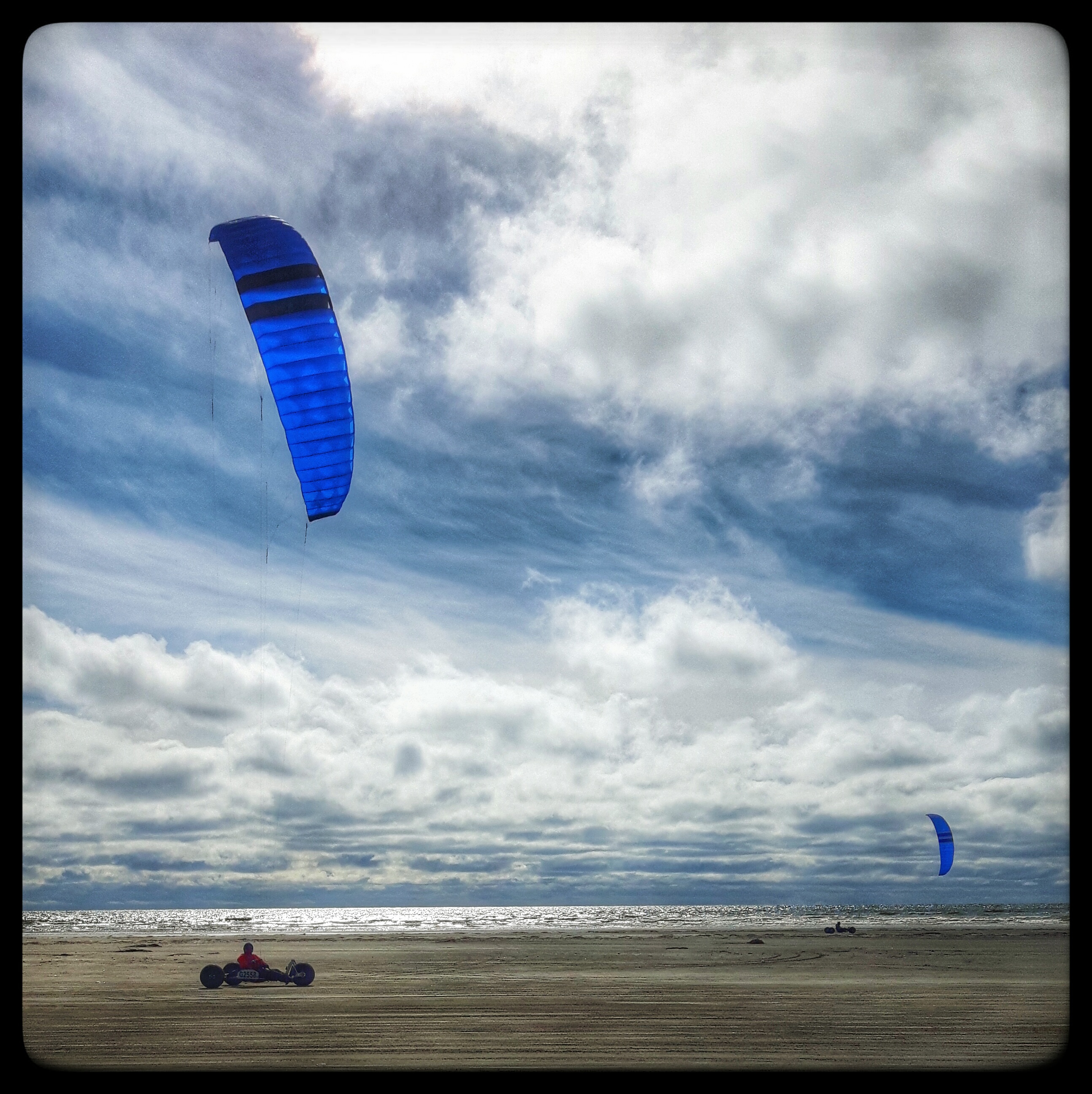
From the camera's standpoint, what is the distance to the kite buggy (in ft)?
40.1

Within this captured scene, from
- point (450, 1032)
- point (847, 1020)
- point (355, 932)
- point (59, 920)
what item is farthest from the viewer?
point (59, 920)

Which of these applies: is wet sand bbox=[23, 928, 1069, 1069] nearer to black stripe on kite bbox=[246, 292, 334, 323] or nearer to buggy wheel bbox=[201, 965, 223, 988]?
buggy wheel bbox=[201, 965, 223, 988]

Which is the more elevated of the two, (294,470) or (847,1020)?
(294,470)

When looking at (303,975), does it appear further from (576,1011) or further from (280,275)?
(280,275)

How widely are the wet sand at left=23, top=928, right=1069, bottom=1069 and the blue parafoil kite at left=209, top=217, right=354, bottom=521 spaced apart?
4407mm

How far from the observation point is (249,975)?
12.2 metres

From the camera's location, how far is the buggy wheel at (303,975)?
12.9m

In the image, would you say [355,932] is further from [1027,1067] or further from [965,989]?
[1027,1067]

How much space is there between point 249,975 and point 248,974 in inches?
0.9

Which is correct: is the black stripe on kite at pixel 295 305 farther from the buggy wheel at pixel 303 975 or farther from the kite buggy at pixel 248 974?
the buggy wheel at pixel 303 975
